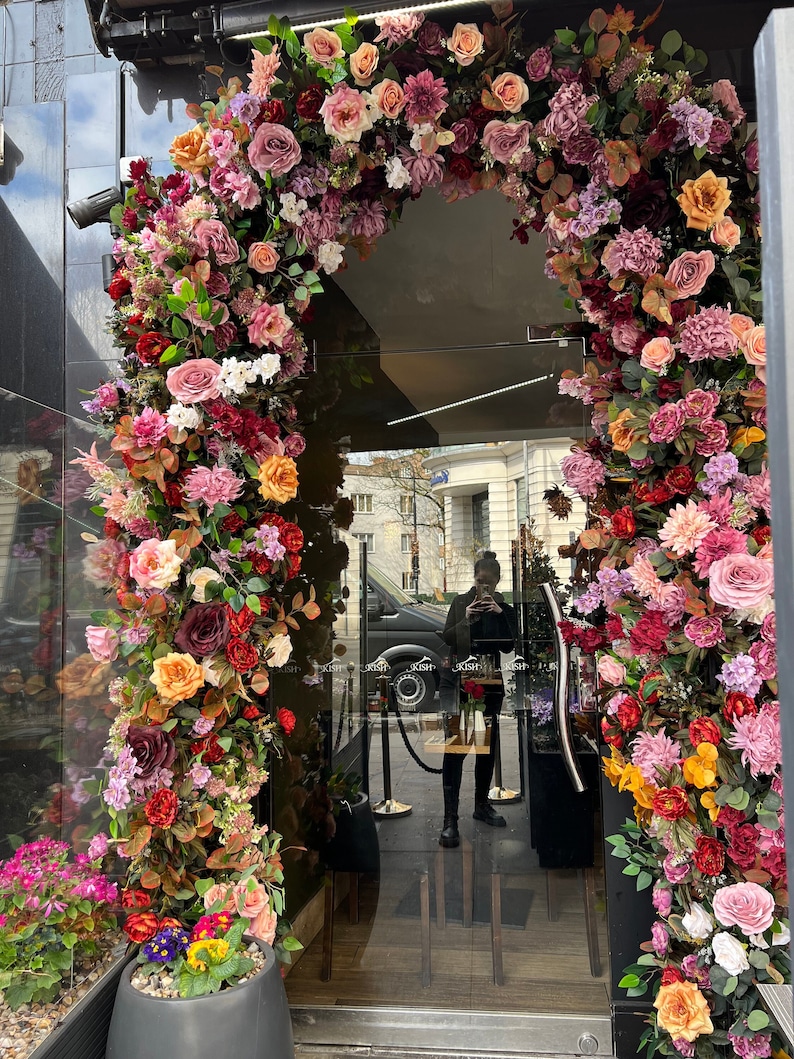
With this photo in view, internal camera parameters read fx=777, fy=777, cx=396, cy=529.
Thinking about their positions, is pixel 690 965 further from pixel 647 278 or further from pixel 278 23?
pixel 278 23

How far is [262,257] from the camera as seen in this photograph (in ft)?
7.16

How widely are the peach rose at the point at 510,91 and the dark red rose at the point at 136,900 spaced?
2.33m

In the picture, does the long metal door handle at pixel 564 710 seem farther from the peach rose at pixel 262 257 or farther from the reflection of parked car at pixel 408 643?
the peach rose at pixel 262 257

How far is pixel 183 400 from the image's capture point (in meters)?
2.13

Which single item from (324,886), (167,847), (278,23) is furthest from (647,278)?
(324,886)

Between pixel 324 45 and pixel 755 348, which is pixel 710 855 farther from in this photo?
pixel 324 45

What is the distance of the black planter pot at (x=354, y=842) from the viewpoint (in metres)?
3.32

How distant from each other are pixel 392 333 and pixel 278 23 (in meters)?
1.60

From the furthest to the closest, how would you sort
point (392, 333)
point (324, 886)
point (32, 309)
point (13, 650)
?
point (392, 333)
point (324, 886)
point (32, 309)
point (13, 650)

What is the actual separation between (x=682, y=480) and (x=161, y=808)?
164 centimetres

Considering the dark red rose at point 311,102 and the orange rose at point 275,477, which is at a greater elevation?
the dark red rose at point 311,102

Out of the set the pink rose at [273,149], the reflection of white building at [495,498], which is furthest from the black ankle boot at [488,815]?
the pink rose at [273,149]

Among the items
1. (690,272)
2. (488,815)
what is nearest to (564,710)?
(488,815)

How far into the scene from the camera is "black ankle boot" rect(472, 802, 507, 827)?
10.6 feet
